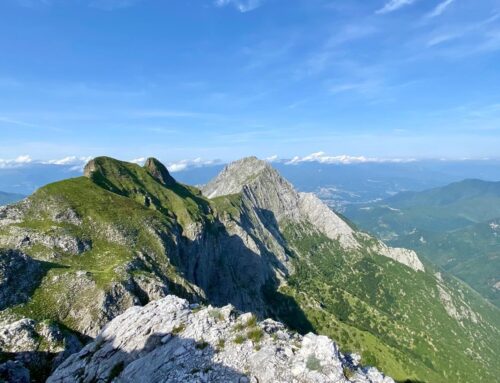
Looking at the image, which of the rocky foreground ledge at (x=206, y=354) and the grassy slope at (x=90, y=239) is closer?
the rocky foreground ledge at (x=206, y=354)

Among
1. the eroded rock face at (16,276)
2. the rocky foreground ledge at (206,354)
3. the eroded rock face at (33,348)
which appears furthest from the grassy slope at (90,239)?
the rocky foreground ledge at (206,354)

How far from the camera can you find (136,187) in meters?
198

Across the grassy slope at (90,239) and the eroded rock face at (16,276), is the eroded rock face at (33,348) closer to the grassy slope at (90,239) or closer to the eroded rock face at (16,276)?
the grassy slope at (90,239)

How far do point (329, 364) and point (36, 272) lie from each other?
74595 millimetres

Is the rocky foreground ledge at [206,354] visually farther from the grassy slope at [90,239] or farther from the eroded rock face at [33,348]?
the grassy slope at [90,239]

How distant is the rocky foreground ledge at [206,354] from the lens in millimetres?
33062

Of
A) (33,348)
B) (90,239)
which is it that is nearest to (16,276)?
(33,348)

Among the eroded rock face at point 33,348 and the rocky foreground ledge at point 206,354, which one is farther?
the eroded rock face at point 33,348

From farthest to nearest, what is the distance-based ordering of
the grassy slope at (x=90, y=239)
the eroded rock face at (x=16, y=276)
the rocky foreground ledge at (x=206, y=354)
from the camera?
the grassy slope at (x=90, y=239)
the eroded rock face at (x=16, y=276)
the rocky foreground ledge at (x=206, y=354)

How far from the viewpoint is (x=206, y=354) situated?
37.1 metres

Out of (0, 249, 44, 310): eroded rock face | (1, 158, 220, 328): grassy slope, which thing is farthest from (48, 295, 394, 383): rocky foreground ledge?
(0, 249, 44, 310): eroded rock face

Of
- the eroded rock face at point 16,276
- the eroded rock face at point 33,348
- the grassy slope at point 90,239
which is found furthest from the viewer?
the grassy slope at point 90,239

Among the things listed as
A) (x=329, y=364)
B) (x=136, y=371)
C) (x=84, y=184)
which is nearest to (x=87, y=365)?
(x=136, y=371)

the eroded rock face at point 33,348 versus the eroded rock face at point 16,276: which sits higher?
the eroded rock face at point 16,276
